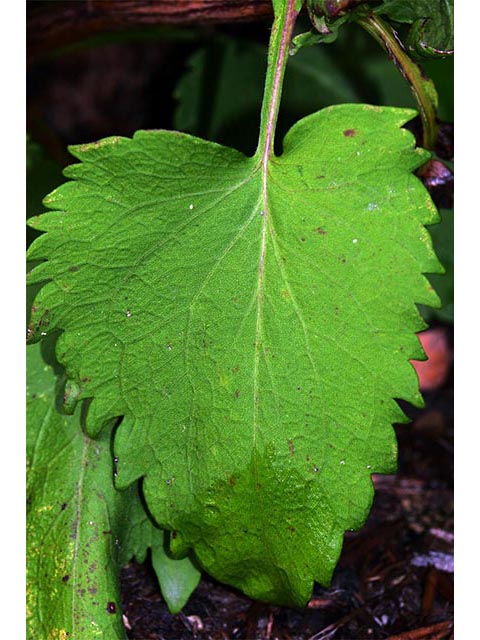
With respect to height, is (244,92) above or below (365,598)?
above

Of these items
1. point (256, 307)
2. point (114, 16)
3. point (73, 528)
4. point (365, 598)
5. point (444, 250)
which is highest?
point (114, 16)

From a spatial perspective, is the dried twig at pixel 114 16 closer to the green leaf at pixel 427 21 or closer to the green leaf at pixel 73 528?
the green leaf at pixel 427 21

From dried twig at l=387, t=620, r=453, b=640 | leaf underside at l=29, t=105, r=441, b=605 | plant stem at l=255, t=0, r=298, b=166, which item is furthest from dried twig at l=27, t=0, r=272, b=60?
dried twig at l=387, t=620, r=453, b=640

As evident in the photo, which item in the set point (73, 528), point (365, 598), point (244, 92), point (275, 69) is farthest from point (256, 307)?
point (244, 92)

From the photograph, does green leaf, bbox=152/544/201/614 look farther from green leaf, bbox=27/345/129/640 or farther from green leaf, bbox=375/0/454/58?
green leaf, bbox=375/0/454/58

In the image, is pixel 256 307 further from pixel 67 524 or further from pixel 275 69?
pixel 67 524
